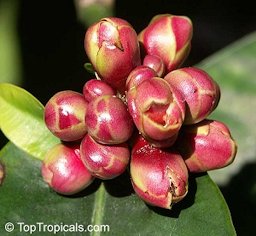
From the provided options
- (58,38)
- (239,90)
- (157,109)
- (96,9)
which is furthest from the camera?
(58,38)

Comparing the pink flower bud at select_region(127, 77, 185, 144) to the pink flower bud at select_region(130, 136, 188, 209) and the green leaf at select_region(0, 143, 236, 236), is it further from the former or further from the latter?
the green leaf at select_region(0, 143, 236, 236)

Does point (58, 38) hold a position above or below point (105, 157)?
below

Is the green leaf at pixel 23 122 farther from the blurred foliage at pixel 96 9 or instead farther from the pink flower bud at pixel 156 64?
the blurred foliage at pixel 96 9

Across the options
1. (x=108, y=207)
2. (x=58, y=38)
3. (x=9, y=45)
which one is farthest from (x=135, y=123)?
(x=58, y=38)

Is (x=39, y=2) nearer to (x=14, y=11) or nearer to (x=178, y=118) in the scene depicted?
(x=14, y=11)

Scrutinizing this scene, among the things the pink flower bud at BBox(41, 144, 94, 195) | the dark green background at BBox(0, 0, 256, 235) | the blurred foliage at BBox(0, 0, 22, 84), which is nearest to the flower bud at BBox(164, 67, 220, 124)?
the pink flower bud at BBox(41, 144, 94, 195)

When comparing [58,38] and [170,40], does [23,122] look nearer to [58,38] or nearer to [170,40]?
[170,40]
